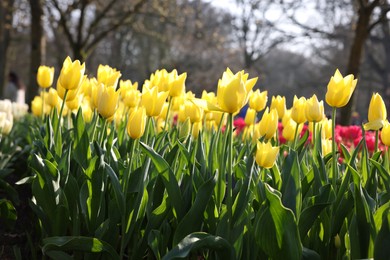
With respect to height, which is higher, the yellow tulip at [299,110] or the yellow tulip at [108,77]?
the yellow tulip at [108,77]

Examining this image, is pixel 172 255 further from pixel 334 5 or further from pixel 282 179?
pixel 334 5

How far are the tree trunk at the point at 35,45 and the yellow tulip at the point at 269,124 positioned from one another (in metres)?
7.71

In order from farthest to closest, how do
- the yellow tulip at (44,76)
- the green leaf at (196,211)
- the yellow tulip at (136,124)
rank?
the yellow tulip at (44,76), the yellow tulip at (136,124), the green leaf at (196,211)

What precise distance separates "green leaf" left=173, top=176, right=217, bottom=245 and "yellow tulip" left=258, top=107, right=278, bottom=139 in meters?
0.67

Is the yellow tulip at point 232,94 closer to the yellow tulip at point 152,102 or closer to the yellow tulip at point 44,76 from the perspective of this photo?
the yellow tulip at point 152,102

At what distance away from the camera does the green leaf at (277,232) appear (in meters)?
1.33

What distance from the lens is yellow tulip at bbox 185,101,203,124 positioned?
7.80 ft

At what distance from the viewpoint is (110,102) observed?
1.84m

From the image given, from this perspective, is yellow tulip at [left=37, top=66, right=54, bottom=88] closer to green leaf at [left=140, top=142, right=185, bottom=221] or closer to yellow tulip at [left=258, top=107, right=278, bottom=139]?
yellow tulip at [left=258, top=107, right=278, bottom=139]

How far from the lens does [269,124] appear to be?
2145 millimetres

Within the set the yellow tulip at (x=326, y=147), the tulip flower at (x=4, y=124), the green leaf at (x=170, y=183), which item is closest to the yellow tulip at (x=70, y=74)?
the green leaf at (x=170, y=183)

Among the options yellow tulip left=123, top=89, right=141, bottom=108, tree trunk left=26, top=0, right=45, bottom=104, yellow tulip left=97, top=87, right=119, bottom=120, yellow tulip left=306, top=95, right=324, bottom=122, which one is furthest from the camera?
tree trunk left=26, top=0, right=45, bottom=104

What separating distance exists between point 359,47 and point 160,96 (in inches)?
262

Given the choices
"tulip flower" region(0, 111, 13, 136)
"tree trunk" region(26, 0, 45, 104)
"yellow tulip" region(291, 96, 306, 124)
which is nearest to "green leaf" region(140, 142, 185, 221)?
"yellow tulip" region(291, 96, 306, 124)
